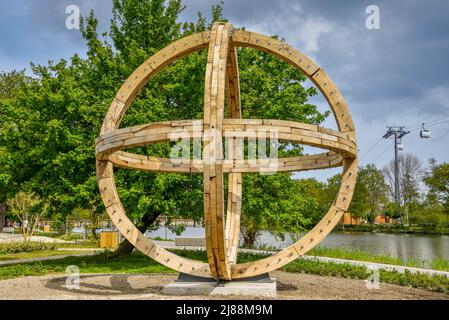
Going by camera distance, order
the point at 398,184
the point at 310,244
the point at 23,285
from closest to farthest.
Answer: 1. the point at 310,244
2. the point at 23,285
3. the point at 398,184

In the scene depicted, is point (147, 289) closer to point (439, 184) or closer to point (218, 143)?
point (218, 143)

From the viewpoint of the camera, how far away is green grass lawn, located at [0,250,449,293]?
991 centimetres

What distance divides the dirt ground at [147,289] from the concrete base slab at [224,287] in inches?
9.8

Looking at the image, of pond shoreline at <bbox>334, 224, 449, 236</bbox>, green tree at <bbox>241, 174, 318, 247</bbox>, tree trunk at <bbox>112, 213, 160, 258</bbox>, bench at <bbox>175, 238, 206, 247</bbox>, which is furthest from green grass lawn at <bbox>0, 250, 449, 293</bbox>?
pond shoreline at <bbox>334, 224, 449, 236</bbox>

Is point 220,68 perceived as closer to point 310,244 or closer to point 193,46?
point 193,46

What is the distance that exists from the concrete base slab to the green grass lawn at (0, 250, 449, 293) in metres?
3.90

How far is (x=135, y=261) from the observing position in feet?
48.8

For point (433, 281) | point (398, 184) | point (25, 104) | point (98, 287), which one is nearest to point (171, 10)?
point (25, 104)

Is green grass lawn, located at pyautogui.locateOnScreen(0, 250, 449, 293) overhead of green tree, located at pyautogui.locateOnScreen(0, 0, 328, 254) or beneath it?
beneath

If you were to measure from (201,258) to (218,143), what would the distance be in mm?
9474

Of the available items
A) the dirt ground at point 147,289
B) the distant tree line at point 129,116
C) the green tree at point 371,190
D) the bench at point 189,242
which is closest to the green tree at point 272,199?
the distant tree line at point 129,116

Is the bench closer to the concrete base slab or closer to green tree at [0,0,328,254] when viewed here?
green tree at [0,0,328,254]
